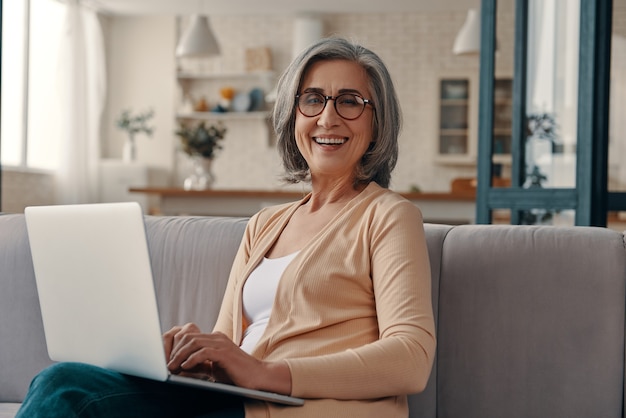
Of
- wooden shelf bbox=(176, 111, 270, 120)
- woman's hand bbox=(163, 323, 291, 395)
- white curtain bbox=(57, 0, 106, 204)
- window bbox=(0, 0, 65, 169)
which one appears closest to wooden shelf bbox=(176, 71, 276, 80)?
wooden shelf bbox=(176, 111, 270, 120)

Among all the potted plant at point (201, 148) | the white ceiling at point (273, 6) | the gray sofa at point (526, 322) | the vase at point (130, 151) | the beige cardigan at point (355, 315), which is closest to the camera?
the beige cardigan at point (355, 315)

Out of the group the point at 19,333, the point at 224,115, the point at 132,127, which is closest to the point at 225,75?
the point at 224,115

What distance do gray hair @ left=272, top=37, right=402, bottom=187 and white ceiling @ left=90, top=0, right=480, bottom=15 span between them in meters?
7.10

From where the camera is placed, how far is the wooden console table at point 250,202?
19.6 ft

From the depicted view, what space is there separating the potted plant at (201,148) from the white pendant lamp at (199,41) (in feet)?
3.68

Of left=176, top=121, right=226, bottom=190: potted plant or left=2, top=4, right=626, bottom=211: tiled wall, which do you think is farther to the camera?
left=2, top=4, right=626, bottom=211: tiled wall

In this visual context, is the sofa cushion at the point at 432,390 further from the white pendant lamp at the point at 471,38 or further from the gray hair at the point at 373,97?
the white pendant lamp at the point at 471,38

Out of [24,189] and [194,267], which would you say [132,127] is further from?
[194,267]

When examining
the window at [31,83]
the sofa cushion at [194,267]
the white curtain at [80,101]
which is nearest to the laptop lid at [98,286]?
the sofa cushion at [194,267]

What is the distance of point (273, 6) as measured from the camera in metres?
9.05

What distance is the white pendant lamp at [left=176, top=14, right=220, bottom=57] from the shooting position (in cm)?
728

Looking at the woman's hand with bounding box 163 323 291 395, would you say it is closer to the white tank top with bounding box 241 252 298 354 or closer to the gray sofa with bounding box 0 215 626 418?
the white tank top with bounding box 241 252 298 354

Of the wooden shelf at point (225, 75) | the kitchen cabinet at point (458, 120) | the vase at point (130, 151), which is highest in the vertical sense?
the wooden shelf at point (225, 75)

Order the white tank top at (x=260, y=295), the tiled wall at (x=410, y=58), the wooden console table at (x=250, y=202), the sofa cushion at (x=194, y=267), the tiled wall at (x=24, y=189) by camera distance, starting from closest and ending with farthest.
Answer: the white tank top at (x=260, y=295) → the sofa cushion at (x=194, y=267) → the wooden console table at (x=250, y=202) → the tiled wall at (x=24, y=189) → the tiled wall at (x=410, y=58)
